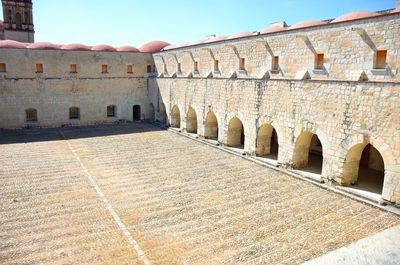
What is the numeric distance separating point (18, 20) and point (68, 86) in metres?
12.4

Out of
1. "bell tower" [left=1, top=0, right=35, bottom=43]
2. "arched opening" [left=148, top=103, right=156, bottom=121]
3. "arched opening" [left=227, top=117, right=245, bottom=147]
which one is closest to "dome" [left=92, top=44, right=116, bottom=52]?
"arched opening" [left=148, top=103, right=156, bottom=121]

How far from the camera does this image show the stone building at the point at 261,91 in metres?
9.38

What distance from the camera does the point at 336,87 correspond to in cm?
1027

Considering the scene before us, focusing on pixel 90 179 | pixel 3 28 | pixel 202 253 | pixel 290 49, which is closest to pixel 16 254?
pixel 202 253

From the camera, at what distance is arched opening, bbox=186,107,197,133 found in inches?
765

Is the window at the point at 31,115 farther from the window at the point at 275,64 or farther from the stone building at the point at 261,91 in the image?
the window at the point at 275,64

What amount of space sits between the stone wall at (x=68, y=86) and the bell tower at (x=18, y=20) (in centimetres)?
1077

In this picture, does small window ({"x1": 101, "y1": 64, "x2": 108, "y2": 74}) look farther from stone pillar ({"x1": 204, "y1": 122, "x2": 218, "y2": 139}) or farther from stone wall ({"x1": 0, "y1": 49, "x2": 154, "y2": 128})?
stone pillar ({"x1": 204, "y1": 122, "x2": 218, "y2": 139})

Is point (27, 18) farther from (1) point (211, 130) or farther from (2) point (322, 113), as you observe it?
(2) point (322, 113)

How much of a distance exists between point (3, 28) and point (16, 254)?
29.0 meters

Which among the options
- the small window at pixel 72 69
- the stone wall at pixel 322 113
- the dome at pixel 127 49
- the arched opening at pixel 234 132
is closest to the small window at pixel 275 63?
the stone wall at pixel 322 113

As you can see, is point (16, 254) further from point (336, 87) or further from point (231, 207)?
point (336, 87)

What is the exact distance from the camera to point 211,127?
17.8 m

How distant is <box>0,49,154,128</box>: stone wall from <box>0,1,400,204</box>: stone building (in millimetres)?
63
